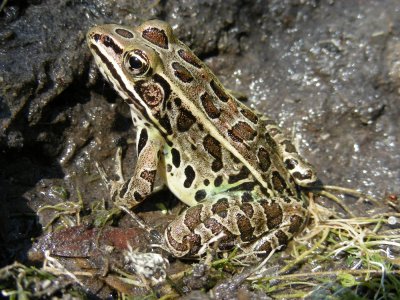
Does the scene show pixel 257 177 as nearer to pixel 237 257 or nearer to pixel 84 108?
pixel 237 257

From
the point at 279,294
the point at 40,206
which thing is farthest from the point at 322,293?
the point at 40,206

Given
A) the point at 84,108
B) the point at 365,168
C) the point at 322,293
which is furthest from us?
the point at 365,168

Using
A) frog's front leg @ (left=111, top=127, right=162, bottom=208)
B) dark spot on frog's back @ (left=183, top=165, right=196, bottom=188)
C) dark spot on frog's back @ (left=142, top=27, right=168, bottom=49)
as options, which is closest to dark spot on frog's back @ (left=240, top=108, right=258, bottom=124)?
dark spot on frog's back @ (left=183, top=165, right=196, bottom=188)

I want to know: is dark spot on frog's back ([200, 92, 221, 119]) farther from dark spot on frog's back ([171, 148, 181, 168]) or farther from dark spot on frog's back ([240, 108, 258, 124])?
dark spot on frog's back ([171, 148, 181, 168])

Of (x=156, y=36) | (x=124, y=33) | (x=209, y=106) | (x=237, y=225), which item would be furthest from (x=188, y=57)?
(x=237, y=225)

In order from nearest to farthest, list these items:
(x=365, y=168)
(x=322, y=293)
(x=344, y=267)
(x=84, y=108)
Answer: (x=322, y=293) < (x=344, y=267) < (x=84, y=108) < (x=365, y=168)

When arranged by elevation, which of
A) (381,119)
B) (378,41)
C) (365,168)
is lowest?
(365,168)

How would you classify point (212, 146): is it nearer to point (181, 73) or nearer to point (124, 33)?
point (181, 73)
